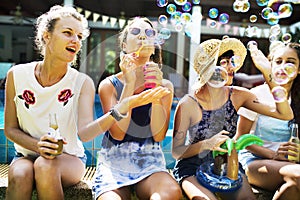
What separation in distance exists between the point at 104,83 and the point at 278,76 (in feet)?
2.74

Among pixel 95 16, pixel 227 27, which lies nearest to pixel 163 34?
pixel 227 27

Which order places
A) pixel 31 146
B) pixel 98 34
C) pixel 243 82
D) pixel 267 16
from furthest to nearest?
1. pixel 98 34
2. pixel 243 82
3. pixel 267 16
4. pixel 31 146

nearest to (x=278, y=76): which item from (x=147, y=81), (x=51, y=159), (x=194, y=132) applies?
(x=194, y=132)

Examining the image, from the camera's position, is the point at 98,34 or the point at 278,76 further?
the point at 98,34

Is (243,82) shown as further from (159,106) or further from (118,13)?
(159,106)

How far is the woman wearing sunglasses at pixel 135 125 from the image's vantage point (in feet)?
5.77

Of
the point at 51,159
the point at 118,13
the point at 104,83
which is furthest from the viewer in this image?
the point at 118,13

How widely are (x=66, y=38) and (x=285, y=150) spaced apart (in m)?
1.13

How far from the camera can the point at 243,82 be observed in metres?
6.62

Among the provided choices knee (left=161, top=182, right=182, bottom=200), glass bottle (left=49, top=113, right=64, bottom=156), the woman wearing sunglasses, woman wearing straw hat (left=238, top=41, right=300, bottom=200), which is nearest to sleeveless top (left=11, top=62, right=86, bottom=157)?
glass bottle (left=49, top=113, right=64, bottom=156)

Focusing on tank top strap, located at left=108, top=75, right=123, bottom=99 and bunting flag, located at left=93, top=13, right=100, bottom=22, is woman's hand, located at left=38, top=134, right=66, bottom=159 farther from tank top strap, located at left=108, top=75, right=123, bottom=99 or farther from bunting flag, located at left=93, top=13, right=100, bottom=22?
bunting flag, located at left=93, top=13, right=100, bottom=22

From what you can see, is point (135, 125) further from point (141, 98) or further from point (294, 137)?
point (294, 137)

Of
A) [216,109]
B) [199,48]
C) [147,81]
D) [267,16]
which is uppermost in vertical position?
[267,16]

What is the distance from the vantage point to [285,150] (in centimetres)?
187
